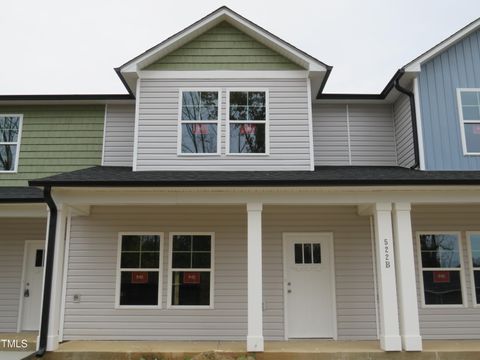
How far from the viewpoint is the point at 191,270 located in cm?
925

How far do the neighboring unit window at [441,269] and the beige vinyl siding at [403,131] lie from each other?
5.65ft

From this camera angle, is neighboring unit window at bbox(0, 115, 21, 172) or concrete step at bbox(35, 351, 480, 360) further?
neighboring unit window at bbox(0, 115, 21, 172)

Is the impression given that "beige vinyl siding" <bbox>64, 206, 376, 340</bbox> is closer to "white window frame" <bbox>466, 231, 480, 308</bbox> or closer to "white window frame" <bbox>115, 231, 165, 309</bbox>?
"white window frame" <bbox>115, 231, 165, 309</bbox>

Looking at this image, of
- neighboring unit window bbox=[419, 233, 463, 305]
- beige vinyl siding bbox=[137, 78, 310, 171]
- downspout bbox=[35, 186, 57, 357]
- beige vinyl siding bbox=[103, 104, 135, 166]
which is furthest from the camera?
beige vinyl siding bbox=[103, 104, 135, 166]

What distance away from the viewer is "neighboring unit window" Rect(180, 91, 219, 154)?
9.62 metres

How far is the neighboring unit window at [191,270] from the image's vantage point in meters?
9.17

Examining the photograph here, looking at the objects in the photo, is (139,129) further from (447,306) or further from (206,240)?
(447,306)

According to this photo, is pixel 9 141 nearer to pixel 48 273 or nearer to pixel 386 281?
pixel 48 273

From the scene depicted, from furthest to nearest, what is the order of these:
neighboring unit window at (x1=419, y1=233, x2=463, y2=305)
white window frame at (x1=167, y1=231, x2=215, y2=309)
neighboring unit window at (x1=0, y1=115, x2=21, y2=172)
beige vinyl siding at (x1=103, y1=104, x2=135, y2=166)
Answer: neighboring unit window at (x1=0, y1=115, x2=21, y2=172), beige vinyl siding at (x1=103, y1=104, x2=135, y2=166), neighboring unit window at (x1=419, y1=233, x2=463, y2=305), white window frame at (x1=167, y1=231, x2=215, y2=309)

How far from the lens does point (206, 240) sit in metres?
9.41

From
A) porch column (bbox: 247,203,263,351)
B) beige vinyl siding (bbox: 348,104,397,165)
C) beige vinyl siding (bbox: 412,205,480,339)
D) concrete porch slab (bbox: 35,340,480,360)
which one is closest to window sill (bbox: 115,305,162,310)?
concrete porch slab (bbox: 35,340,480,360)

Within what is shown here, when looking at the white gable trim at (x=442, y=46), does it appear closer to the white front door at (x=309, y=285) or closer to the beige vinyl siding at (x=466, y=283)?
the beige vinyl siding at (x=466, y=283)

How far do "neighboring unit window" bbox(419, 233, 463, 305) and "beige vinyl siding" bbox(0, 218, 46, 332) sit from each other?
8.36 metres

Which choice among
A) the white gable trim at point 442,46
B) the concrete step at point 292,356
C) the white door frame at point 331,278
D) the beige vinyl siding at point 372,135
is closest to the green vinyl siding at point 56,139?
the concrete step at point 292,356
